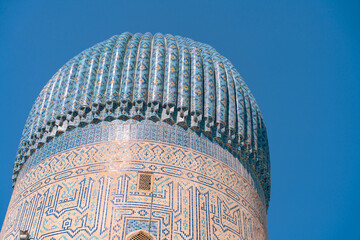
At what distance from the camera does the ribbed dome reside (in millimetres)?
7047

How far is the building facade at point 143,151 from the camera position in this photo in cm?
619

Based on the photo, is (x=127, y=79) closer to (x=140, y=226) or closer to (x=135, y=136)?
(x=135, y=136)

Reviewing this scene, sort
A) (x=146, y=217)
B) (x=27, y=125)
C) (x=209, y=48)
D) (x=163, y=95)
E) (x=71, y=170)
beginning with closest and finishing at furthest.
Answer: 1. (x=146, y=217)
2. (x=71, y=170)
3. (x=163, y=95)
4. (x=27, y=125)
5. (x=209, y=48)

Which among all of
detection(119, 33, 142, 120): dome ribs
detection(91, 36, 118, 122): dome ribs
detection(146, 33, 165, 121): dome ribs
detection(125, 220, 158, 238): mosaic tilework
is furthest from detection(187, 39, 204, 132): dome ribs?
detection(125, 220, 158, 238): mosaic tilework

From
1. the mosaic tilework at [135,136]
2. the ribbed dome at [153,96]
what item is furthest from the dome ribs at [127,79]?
the mosaic tilework at [135,136]

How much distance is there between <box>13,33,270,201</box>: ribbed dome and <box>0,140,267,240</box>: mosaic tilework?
39 cm

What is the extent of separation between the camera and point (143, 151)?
6703 mm

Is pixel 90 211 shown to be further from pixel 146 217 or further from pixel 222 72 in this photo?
pixel 222 72

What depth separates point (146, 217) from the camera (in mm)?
6070

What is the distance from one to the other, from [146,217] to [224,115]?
6.01 ft

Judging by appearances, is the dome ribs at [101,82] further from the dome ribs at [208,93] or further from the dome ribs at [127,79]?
the dome ribs at [208,93]

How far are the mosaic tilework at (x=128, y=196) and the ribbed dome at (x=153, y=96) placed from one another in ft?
1.28

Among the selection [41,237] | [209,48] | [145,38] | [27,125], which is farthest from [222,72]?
[41,237]

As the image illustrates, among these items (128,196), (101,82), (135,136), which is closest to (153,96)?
(135,136)
